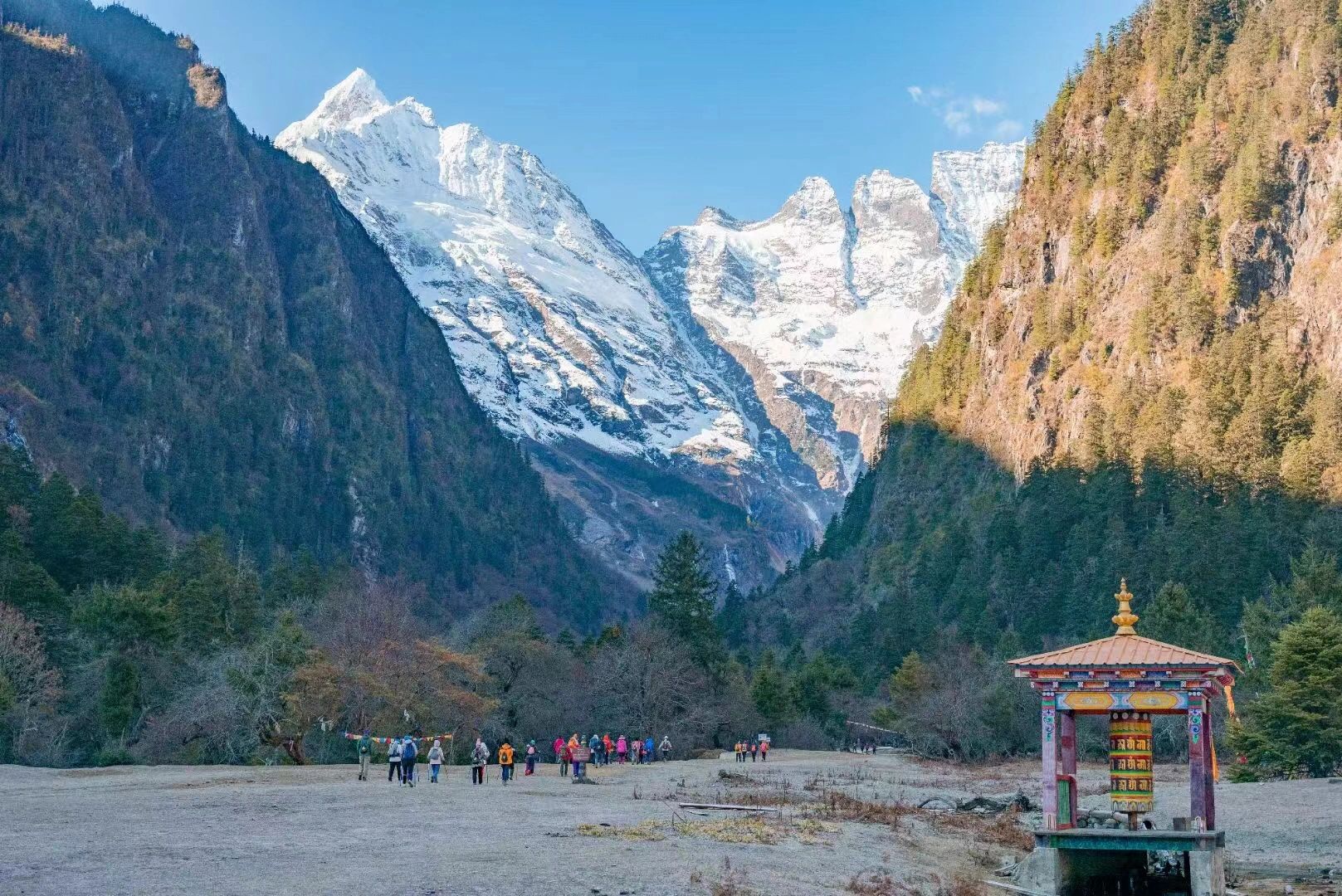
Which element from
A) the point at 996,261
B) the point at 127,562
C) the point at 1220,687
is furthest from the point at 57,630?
the point at 996,261

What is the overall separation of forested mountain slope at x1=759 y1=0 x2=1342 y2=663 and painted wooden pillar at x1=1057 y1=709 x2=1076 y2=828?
57.6 metres

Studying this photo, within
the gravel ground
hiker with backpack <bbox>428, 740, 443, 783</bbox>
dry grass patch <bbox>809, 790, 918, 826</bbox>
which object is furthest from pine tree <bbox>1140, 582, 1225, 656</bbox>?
hiker with backpack <bbox>428, 740, 443, 783</bbox>

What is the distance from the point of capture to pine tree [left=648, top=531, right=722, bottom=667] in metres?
99.1

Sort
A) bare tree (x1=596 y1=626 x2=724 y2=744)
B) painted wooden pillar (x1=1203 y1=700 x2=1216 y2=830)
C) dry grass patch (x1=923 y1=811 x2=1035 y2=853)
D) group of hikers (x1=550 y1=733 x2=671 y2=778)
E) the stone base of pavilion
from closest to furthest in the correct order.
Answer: the stone base of pavilion
painted wooden pillar (x1=1203 y1=700 x2=1216 y2=830)
dry grass patch (x1=923 y1=811 x2=1035 y2=853)
group of hikers (x1=550 y1=733 x2=671 y2=778)
bare tree (x1=596 y1=626 x2=724 y2=744)

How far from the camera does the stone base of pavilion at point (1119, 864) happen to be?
98.5 ft

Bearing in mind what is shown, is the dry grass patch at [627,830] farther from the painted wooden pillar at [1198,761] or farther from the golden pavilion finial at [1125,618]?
the painted wooden pillar at [1198,761]

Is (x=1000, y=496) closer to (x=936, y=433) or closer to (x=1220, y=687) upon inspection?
(x=936, y=433)

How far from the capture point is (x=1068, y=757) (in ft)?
105

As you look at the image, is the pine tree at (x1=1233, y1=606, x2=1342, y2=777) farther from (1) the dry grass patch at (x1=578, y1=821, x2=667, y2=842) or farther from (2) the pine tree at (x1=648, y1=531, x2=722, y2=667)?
(2) the pine tree at (x1=648, y1=531, x2=722, y2=667)

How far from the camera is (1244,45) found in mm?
138000

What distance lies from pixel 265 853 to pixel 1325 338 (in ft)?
340

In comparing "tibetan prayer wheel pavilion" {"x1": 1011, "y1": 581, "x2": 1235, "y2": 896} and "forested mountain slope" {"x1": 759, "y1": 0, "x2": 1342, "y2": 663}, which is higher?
"forested mountain slope" {"x1": 759, "y1": 0, "x2": 1342, "y2": 663}

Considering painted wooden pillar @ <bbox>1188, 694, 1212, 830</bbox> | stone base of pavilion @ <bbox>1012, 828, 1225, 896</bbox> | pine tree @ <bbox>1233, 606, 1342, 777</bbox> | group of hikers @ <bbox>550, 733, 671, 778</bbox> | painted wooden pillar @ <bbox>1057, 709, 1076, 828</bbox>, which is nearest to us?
stone base of pavilion @ <bbox>1012, 828, 1225, 896</bbox>

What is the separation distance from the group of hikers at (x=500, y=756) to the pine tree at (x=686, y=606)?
668 inches
